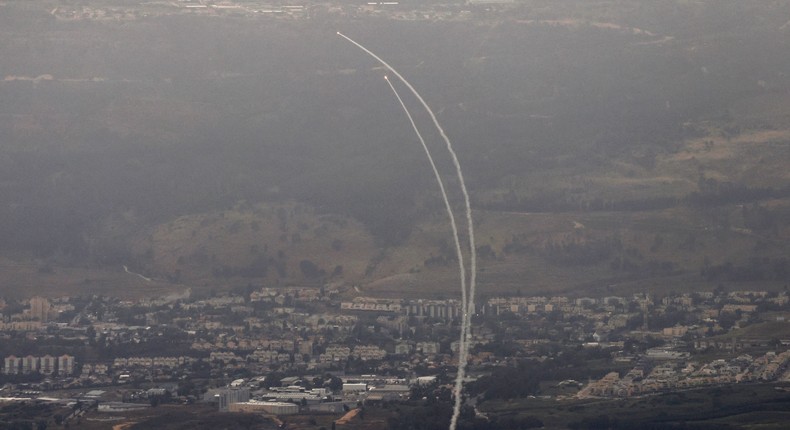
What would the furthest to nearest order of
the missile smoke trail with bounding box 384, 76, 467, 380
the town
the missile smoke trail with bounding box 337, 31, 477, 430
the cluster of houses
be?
1. the missile smoke trail with bounding box 384, 76, 467, 380
2. the cluster of houses
3. the town
4. the missile smoke trail with bounding box 337, 31, 477, 430

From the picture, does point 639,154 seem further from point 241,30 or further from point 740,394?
point 740,394

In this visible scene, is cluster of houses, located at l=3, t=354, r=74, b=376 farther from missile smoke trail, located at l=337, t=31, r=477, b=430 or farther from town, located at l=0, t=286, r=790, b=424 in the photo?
missile smoke trail, located at l=337, t=31, r=477, b=430

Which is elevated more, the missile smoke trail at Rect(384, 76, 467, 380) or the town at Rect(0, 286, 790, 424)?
the missile smoke trail at Rect(384, 76, 467, 380)

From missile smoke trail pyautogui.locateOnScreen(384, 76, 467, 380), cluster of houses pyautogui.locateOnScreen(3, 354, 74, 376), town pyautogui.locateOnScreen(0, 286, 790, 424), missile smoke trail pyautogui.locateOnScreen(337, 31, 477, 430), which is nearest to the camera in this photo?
missile smoke trail pyautogui.locateOnScreen(337, 31, 477, 430)

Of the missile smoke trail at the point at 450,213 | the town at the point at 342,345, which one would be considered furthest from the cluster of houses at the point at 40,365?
the missile smoke trail at the point at 450,213

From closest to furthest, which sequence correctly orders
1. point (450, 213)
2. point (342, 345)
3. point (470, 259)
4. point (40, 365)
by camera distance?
point (40, 365), point (342, 345), point (470, 259), point (450, 213)

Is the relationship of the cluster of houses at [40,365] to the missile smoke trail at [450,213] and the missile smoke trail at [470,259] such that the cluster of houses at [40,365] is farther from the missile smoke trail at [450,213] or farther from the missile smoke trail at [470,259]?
the missile smoke trail at [450,213]

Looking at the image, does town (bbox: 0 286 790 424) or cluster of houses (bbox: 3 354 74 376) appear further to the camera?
cluster of houses (bbox: 3 354 74 376)

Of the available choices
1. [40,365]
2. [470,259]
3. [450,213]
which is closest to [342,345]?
[470,259]

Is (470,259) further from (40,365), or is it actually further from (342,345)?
(40,365)

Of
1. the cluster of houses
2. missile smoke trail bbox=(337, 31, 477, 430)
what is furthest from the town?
missile smoke trail bbox=(337, 31, 477, 430)
